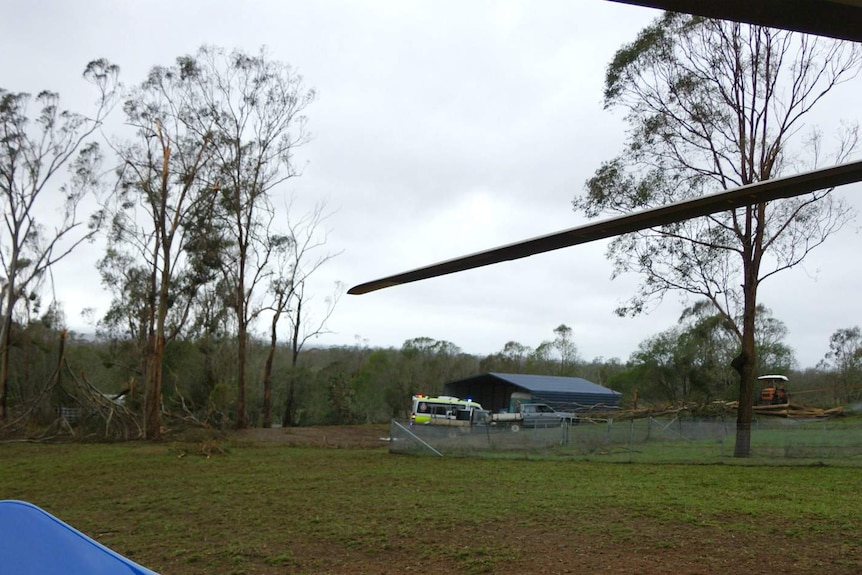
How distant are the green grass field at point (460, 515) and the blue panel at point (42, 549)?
149 inches

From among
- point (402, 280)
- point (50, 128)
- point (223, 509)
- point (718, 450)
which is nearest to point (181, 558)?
point (223, 509)

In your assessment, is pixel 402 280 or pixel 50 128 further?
pixel 50 128

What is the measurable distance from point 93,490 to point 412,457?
767 centimetres

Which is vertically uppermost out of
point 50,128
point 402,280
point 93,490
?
point 50,128

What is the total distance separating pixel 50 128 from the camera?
99.9 feet

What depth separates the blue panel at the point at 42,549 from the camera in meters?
2.81

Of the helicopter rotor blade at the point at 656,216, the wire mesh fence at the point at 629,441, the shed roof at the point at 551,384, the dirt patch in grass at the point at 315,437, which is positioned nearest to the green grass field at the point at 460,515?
the wire mesh fence at the point at 629,441

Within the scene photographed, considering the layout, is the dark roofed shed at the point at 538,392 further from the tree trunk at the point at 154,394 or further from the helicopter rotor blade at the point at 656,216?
the helicopter rotor blade at the point at 656,216

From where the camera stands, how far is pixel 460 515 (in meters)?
8.80

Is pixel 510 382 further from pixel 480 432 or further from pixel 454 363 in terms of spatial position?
pixel 480 432

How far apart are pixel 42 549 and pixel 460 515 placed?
6497 millimetres

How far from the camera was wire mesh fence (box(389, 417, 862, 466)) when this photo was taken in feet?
52.7

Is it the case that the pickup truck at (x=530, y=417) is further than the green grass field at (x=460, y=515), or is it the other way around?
the pickup truck at (x=530, y=417)

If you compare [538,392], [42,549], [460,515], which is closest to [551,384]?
[538,392]
